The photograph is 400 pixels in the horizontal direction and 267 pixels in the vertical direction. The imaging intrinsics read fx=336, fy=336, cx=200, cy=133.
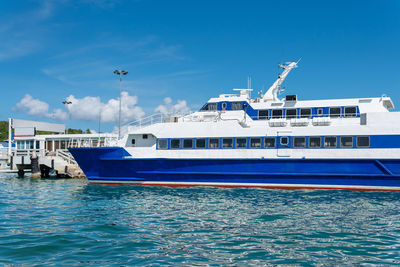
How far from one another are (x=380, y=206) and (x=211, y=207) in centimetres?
658

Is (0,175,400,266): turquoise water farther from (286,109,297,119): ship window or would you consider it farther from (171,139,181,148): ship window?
(286,109,297,119): ship window

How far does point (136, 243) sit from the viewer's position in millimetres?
8344

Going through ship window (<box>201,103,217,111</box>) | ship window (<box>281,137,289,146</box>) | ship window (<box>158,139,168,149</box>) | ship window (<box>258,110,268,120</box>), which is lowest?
ship window (<box>158,139,168,149</box>)

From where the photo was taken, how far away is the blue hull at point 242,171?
17328 millimetres

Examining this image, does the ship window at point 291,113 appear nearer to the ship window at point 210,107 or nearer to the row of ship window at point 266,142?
the row of ship window at point 266,142

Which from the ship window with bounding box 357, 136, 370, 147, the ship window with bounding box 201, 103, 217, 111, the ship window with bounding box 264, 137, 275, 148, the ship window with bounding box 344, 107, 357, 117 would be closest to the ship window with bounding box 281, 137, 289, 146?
the ship window with bounding box 264, 137, 275, 148

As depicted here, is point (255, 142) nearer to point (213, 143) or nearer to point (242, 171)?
point (242, 171)

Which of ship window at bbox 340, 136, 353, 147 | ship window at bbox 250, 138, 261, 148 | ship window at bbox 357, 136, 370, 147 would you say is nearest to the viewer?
ship window at bbox 357, 136, 370, 147

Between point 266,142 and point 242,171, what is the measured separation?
2.13m

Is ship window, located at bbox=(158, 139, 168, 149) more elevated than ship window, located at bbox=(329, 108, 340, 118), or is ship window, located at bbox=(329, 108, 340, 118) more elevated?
ship window, located at bbox=(329, 108, 340, 118)

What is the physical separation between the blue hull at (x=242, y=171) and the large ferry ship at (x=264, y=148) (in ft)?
0.16

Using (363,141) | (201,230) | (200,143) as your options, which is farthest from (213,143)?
(201,230)

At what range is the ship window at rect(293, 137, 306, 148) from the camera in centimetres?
1855

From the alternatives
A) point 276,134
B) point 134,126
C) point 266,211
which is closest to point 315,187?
point 276,134
